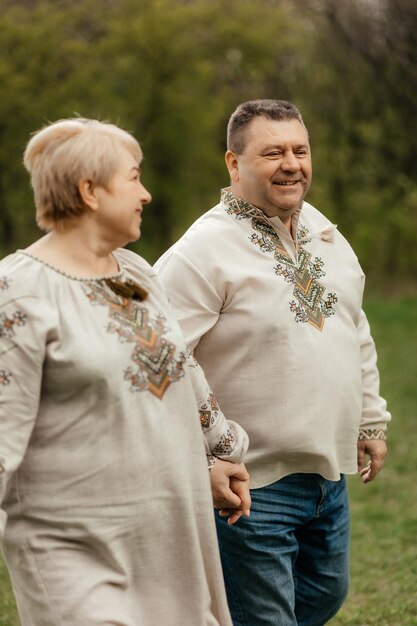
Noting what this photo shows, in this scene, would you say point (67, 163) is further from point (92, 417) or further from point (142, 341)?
point (92, 417)

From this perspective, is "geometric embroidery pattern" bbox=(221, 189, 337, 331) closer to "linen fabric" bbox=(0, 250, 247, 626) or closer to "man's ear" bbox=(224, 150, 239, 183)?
"man's ear" bbox=(224, 150, 239, 183)

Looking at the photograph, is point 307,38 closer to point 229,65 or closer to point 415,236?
point 229,65

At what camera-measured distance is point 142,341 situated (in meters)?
2.75

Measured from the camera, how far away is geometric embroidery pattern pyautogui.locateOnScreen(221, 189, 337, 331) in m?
3.47

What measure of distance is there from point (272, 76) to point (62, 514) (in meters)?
17.0

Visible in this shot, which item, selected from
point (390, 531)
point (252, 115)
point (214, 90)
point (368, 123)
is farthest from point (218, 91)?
point (252, 115)

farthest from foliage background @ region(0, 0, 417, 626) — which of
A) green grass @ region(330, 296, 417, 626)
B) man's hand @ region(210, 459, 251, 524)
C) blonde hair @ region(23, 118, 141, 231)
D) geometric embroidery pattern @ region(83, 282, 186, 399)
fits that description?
→ blonde hair @ region(23, 118, 141, 231)

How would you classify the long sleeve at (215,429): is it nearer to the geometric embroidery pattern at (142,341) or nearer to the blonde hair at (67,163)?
the geometric embroidery pattern at (142,341)

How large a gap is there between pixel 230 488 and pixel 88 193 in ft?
3.04

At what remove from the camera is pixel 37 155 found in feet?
9.02

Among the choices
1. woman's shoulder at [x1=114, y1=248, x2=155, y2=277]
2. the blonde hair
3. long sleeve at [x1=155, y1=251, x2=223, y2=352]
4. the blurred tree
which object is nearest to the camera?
the blonde hair

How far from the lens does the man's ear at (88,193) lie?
271 cm

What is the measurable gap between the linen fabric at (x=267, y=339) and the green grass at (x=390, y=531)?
1.68 meters

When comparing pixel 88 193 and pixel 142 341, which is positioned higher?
pixel 88 193
